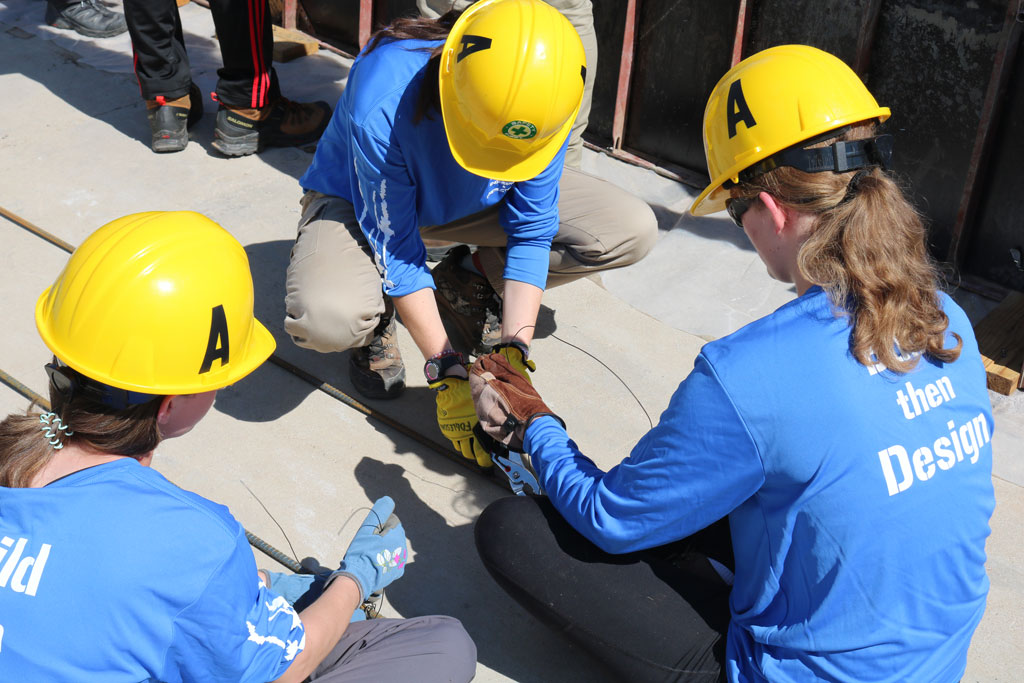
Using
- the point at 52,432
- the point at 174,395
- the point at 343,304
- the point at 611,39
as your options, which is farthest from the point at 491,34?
the point at 611,39

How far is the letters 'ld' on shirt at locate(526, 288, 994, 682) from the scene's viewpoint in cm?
160

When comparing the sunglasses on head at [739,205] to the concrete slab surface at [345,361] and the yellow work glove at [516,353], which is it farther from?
the concrete slab surface at [345,361]

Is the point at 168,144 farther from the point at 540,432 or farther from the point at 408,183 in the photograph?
the point at 540,432

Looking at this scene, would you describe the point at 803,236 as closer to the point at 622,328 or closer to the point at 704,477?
the point at 704,477

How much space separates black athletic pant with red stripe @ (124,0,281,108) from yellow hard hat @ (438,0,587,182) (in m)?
2.15

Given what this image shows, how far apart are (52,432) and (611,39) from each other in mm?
3457

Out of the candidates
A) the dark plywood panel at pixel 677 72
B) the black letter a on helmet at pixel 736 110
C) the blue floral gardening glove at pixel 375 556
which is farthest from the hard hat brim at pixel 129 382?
the dark plywood panel at pixel 677 72

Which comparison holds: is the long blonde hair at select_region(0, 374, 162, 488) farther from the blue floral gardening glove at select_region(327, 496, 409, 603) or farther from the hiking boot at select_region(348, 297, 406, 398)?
the hiking boot at select_region(348, 297, 406, 398)

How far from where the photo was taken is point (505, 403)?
232cm

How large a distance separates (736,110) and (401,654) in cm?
131

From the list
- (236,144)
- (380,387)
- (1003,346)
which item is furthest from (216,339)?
(236,144)

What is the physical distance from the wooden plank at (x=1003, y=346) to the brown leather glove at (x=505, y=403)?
68.5 inches

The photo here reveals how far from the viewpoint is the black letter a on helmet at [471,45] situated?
2.37 meters

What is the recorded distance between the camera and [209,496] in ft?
9.06
